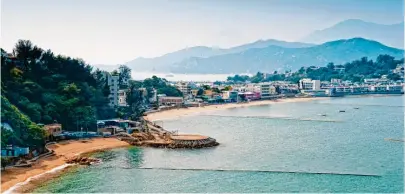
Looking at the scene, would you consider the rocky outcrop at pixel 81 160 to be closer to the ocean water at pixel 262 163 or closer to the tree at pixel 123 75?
the ocean water at pixel 262 163

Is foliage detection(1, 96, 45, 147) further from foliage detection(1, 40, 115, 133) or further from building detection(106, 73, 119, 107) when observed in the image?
building detection(106, 73, 119, 107)

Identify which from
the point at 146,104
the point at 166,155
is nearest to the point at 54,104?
the point at 166,155

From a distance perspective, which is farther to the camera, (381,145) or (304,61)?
(304,61)

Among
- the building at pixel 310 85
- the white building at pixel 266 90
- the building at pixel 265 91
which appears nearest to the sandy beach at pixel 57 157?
the building at pixel 265 91

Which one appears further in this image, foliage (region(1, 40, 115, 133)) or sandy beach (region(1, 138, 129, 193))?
foliage (region(1, 40, 115, 133))

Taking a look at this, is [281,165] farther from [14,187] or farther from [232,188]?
[14,187]

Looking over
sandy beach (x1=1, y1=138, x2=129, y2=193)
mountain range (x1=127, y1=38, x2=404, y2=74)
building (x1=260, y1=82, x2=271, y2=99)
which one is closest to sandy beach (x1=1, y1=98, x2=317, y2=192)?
sandy beach (x1=1, y1=138, x2=129, y2=193)

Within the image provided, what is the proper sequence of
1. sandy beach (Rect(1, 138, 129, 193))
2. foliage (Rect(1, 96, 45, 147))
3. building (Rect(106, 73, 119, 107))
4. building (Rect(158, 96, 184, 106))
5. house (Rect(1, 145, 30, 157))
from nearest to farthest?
sandy beach (Rect(1, 138, 129, 193))
house (Rect(1, 145, 30, 157))
foliage (Rect(1, 96, 45, 147))
building (Rect(106, 73, 119, 107))
building (Rect(158, 96, 184, 106))

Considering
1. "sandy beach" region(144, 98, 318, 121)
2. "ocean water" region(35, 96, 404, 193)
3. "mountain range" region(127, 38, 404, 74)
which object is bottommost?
"ocean water" region(35, 96, 404, 193)
